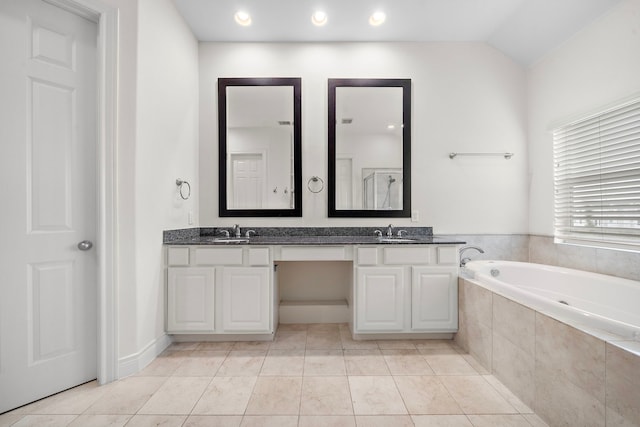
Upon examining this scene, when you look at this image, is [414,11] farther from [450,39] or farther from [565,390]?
[565,390]

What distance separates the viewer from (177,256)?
2.26 metres

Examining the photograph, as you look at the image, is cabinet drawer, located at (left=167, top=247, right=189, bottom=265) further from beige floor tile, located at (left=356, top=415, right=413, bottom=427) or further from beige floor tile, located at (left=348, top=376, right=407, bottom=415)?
beige floor tile, located at (left=356, top=415, right=413, bottom=427)

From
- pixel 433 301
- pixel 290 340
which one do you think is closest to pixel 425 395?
pixel 433 301

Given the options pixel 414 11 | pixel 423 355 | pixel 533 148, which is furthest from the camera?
pixel 533 148

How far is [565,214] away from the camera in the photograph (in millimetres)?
2479

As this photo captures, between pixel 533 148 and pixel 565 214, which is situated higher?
pixel 533 148

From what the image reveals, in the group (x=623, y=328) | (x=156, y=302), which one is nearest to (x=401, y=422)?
(x=623, y=328)

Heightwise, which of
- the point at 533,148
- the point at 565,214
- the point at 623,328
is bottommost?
the point at 623,328

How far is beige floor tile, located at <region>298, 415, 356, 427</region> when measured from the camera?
55.9 inches

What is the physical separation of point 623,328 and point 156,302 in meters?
2.69

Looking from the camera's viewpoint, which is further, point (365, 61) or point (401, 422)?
point (365, 61)

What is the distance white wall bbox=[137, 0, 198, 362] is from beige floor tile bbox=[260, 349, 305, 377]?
2.87ft

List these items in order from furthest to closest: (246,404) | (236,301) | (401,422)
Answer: (236,301), (246,404), (401,422)

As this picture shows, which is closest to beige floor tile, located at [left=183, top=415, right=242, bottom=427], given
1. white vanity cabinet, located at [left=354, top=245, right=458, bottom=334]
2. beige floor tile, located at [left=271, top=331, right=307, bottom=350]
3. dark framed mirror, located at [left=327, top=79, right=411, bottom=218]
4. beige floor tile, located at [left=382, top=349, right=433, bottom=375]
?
beige floor tile, located at [left=271, top=331, right=307, bottom=350]
